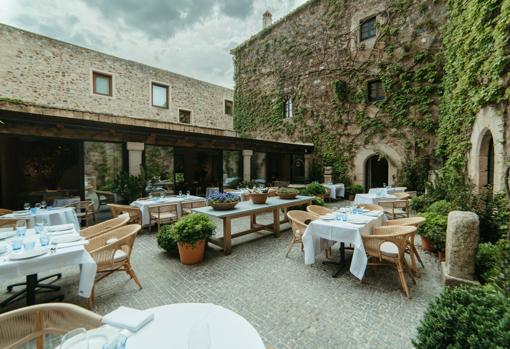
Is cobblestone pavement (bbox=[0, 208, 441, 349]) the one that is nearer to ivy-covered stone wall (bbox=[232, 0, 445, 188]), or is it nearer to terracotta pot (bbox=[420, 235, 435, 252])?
terracotta pot (bbox=[420, 235, 435, 252])

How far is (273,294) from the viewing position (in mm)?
2879

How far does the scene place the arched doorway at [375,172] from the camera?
35.5 feet

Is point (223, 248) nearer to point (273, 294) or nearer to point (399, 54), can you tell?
point (273, 294)

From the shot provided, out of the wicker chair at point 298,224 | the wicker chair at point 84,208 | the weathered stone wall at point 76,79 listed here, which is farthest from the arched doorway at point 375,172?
the wicker chair at point 84,208

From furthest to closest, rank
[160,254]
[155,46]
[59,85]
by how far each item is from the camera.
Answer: [155,46] → [59,85] → [160,254]

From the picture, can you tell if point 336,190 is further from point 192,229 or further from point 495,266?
point 192,229

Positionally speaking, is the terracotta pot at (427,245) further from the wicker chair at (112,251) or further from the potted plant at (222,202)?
the wicker chair at (112,251)

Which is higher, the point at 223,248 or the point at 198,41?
the point at 198,41

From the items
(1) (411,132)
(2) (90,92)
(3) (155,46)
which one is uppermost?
(3) (155,46)

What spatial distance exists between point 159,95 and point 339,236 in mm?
12305

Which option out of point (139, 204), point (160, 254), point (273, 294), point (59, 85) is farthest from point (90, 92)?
point (273, 294)

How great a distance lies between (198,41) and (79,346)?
14.6m

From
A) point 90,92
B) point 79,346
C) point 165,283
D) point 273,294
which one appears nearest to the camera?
point 79,346

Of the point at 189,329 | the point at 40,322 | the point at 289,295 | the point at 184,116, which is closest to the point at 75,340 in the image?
the point at 189,329
